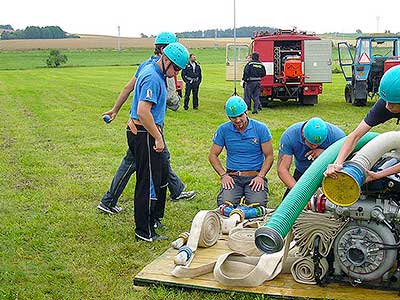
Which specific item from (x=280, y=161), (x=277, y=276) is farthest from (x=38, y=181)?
(x=277, y=276)

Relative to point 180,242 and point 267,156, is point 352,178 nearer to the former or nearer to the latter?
point 180,242

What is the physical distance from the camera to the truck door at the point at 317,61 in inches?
681

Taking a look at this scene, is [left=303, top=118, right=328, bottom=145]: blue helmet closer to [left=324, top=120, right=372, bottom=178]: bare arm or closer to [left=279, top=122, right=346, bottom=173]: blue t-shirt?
[left=279, top=122, right=346, bottom=173]: blue t-shirt

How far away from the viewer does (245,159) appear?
6207 mm

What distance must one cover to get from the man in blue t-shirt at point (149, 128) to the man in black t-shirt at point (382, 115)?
1.70 meters

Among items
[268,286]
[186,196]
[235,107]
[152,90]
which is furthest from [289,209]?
[186,196]

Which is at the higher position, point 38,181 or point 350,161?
point 350,161

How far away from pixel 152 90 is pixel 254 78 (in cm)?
1084

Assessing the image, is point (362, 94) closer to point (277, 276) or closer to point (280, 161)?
point (280, 161)

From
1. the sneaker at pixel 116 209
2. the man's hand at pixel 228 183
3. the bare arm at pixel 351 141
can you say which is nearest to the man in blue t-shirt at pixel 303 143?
the man's hand at pixel 228 183

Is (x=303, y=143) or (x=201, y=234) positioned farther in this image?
(x=303, y=143)

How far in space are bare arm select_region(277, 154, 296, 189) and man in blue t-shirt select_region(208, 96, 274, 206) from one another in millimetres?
580

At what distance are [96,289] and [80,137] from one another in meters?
7.81

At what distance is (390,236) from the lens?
408 cm
